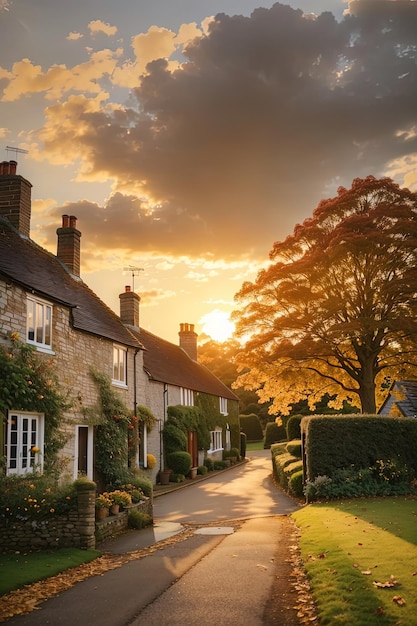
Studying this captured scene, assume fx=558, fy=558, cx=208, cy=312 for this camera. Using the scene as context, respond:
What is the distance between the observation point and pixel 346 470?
63.9ft

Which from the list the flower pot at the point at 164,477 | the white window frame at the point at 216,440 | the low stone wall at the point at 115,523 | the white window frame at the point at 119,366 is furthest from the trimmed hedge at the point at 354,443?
the white window frame at the point at 216,440

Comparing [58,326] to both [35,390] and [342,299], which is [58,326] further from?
[342,299]

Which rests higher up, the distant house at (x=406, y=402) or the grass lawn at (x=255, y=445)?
the distant house at (x=406, y=402)

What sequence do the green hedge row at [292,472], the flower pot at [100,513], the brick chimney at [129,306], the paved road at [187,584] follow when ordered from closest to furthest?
the paved road at [187,584], the flower pot at [100,513], the green hedge row at [292,472], the brick chimney at [129,306]

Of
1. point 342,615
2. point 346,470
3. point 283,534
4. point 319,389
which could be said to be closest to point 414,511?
point 283,534

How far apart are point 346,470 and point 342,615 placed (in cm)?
1293

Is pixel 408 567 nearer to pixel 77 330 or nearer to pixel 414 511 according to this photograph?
pixel 414 511

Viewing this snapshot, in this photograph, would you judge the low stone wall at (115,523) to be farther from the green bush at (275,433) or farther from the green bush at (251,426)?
the green bush at (251,426)

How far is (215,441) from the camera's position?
43.8m

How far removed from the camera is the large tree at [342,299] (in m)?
23.6

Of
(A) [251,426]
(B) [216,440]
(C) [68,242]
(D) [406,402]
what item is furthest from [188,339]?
(C) [68,242]

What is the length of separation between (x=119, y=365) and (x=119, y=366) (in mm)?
41

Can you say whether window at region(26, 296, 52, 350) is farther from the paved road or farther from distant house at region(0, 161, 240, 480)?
the paved road

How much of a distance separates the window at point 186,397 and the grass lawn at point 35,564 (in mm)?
22797
